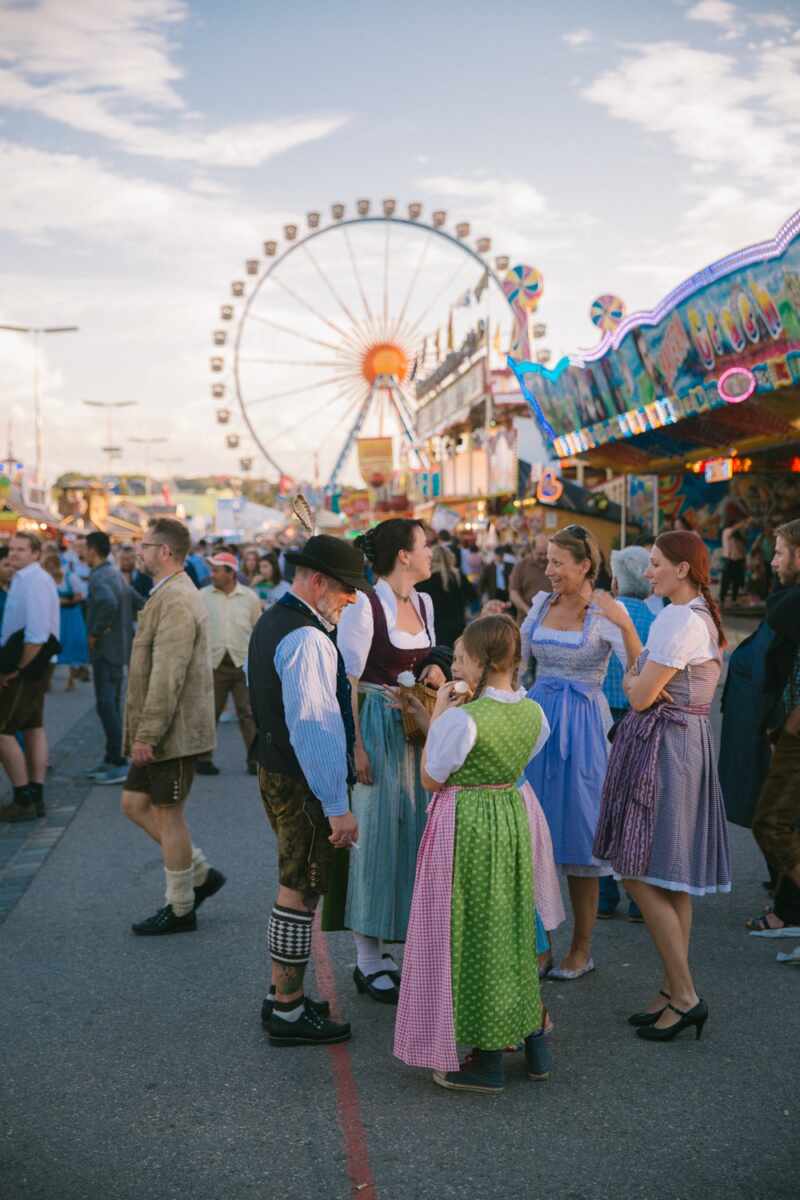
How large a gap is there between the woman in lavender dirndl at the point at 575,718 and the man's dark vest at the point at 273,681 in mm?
1130

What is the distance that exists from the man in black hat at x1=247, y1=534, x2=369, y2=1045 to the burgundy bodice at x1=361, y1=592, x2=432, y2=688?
378 mm

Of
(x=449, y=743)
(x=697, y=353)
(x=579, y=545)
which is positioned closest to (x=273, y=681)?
(x=449, y=743)

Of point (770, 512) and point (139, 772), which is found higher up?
point (770, 512)

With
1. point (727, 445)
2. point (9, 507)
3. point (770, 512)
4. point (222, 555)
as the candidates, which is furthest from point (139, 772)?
point (9, 507)

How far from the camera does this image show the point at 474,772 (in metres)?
3.64

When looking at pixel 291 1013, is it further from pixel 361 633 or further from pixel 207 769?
pixel 207 769

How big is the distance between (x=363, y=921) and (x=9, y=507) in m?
32.5

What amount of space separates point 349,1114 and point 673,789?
5.10ft

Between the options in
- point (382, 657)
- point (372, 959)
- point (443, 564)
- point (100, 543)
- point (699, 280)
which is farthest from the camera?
point (699, 280)

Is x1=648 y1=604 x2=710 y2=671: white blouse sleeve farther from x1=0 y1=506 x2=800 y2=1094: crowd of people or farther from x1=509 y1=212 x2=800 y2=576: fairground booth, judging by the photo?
x1=509 y1=212 x2=800 y2=576: fairground booth

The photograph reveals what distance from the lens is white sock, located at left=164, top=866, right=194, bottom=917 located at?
5.29 m

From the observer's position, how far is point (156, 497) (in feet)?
384

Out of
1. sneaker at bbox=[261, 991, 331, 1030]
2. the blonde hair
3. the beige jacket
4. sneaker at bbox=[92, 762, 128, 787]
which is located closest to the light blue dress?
sneaker at bbox=[261, 991, 331, 1030]

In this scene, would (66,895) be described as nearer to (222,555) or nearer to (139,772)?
(139,772)
